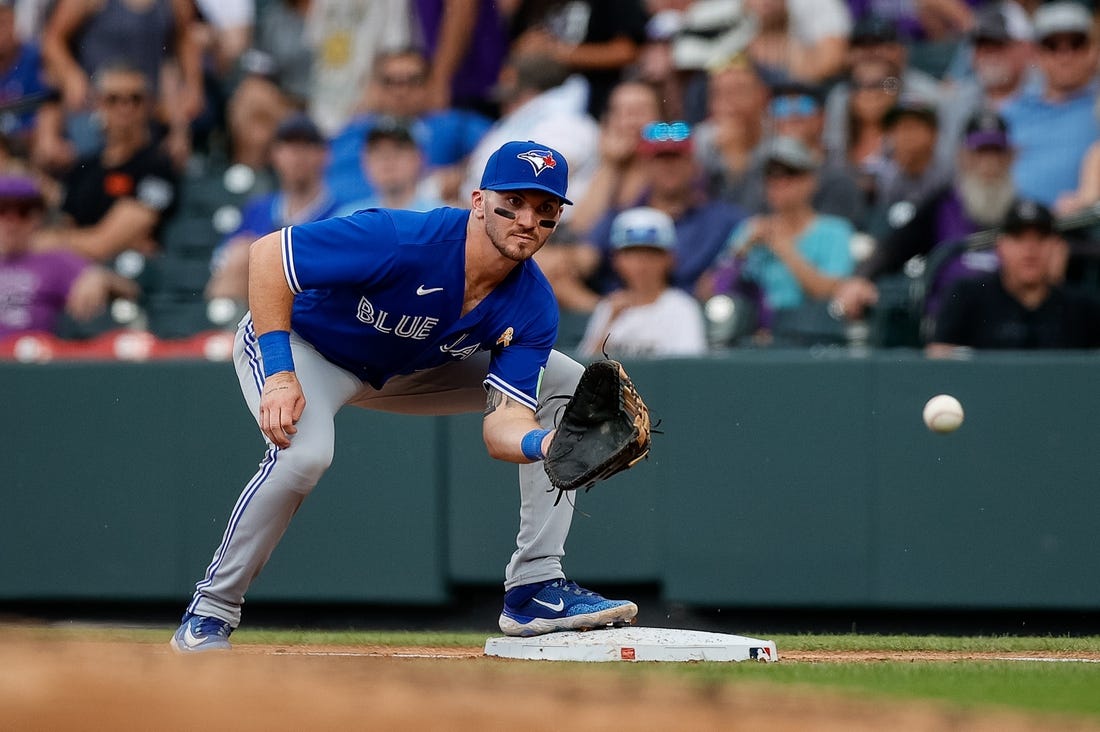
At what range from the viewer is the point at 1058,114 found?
30.0 ft

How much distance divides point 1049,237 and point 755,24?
2.93m

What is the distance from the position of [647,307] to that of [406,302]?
10.6 ft

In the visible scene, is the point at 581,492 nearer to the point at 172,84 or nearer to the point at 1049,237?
the point at 1049,237

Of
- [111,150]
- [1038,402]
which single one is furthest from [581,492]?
[111,150]

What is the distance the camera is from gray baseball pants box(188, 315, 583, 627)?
554 cm

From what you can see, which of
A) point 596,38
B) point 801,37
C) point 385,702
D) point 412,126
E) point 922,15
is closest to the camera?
point 385,702

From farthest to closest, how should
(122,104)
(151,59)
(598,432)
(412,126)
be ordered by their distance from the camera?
1. (151,59)
2. (122,104)
3. (412,126)
4. (598,432)

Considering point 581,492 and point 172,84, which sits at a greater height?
point 172,84

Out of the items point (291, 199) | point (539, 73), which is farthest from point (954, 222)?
point (291, 199)

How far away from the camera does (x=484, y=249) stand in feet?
18.4

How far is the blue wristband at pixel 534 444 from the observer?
546cm

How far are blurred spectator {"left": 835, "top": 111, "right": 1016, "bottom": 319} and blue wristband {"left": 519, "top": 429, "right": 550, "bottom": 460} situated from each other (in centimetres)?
347

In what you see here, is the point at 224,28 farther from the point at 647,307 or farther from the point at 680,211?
the point at 647,307

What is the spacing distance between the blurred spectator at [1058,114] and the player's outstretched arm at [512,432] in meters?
4.46
